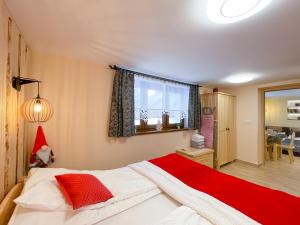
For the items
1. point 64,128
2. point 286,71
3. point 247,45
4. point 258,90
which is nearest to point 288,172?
point 258,90

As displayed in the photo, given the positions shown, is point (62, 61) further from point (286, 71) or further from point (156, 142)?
A: point (286, 71)

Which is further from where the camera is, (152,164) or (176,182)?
(152,164)

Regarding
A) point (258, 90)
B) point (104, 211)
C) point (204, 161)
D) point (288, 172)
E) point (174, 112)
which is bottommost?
point (288, 172)

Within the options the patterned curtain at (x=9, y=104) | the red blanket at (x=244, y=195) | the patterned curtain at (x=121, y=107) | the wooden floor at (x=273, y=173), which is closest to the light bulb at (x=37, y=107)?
the patterned curtain at (x=9, y=104)

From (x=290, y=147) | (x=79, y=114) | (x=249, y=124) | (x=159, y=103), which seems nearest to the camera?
(x=79, y=114)

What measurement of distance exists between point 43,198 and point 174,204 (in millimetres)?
988

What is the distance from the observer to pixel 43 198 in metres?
1.10

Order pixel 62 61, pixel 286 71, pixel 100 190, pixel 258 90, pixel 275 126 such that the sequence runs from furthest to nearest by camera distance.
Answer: pixel 275 126, pixel 258 90, pixel 286 71, pixel 62 61, pixel 100 190

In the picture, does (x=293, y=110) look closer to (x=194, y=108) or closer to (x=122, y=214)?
(x=194, y=108)

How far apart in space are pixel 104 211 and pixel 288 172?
4310mm

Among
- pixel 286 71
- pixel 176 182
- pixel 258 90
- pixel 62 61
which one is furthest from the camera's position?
pixel 258 90

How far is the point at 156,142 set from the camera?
3.07 m

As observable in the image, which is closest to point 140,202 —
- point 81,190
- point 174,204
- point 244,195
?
point 174,204

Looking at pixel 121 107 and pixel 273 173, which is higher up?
pixel 121 107
